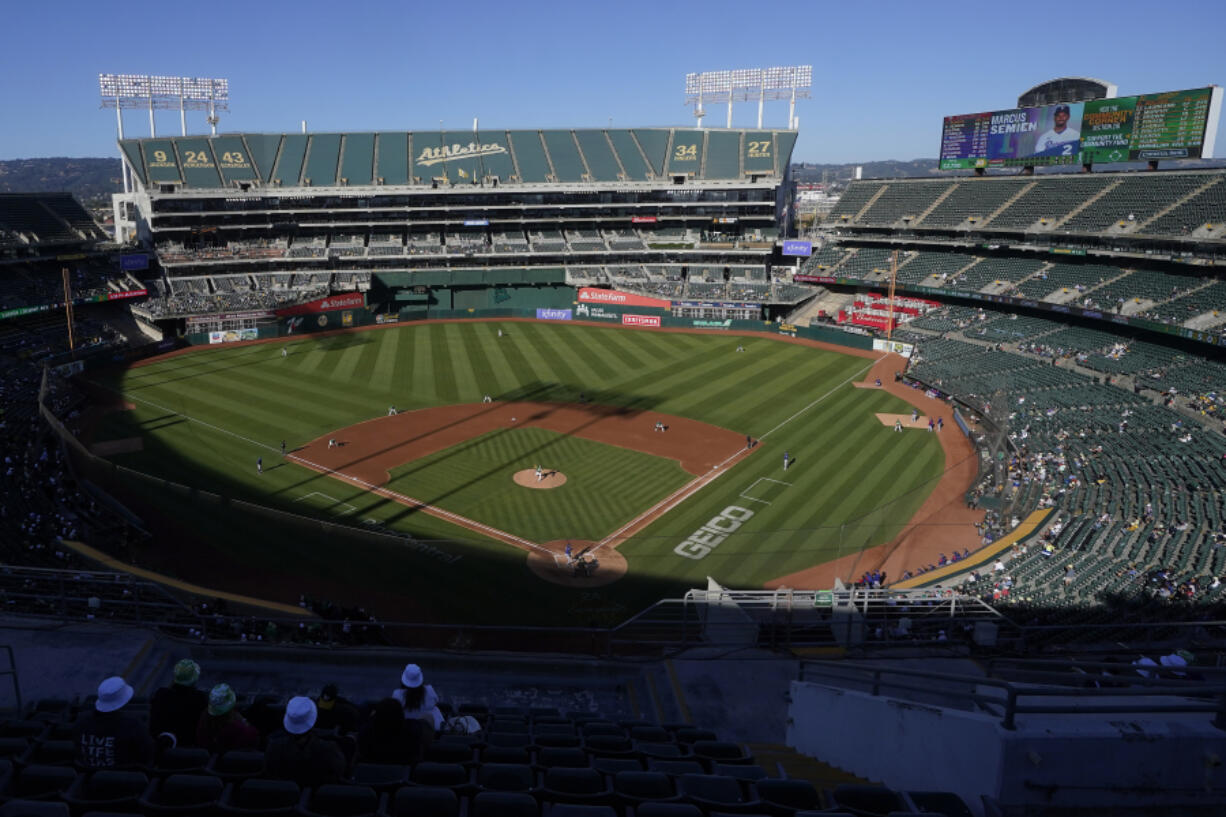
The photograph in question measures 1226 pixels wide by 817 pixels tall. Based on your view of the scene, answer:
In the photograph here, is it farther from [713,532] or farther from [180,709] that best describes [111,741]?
[713,532]

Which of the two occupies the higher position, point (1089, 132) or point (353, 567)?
point (1089, 132)

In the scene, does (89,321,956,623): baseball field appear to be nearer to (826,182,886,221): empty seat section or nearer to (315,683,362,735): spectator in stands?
(315,683,362,735): spectator in stands

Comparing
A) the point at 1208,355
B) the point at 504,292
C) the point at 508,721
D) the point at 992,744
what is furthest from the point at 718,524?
the point at 504,292

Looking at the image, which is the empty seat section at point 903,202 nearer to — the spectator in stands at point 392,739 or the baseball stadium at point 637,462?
the baseball stadium at point 637,462

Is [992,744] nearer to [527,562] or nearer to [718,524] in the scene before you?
Answer: [527,562]

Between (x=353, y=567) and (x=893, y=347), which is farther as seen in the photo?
(x=893, y=347)

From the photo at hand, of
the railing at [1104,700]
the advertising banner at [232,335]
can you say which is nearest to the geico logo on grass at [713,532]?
the railing at [1104,700]

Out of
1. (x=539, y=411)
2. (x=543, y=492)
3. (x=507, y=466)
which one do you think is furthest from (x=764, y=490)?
(x=539, y=411)

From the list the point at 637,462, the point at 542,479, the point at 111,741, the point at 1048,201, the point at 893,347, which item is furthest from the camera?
the point at 1048,201

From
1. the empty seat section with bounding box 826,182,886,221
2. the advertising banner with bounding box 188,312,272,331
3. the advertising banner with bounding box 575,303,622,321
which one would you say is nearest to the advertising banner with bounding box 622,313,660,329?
the advertising banner with bounding box 575,303,622,321
